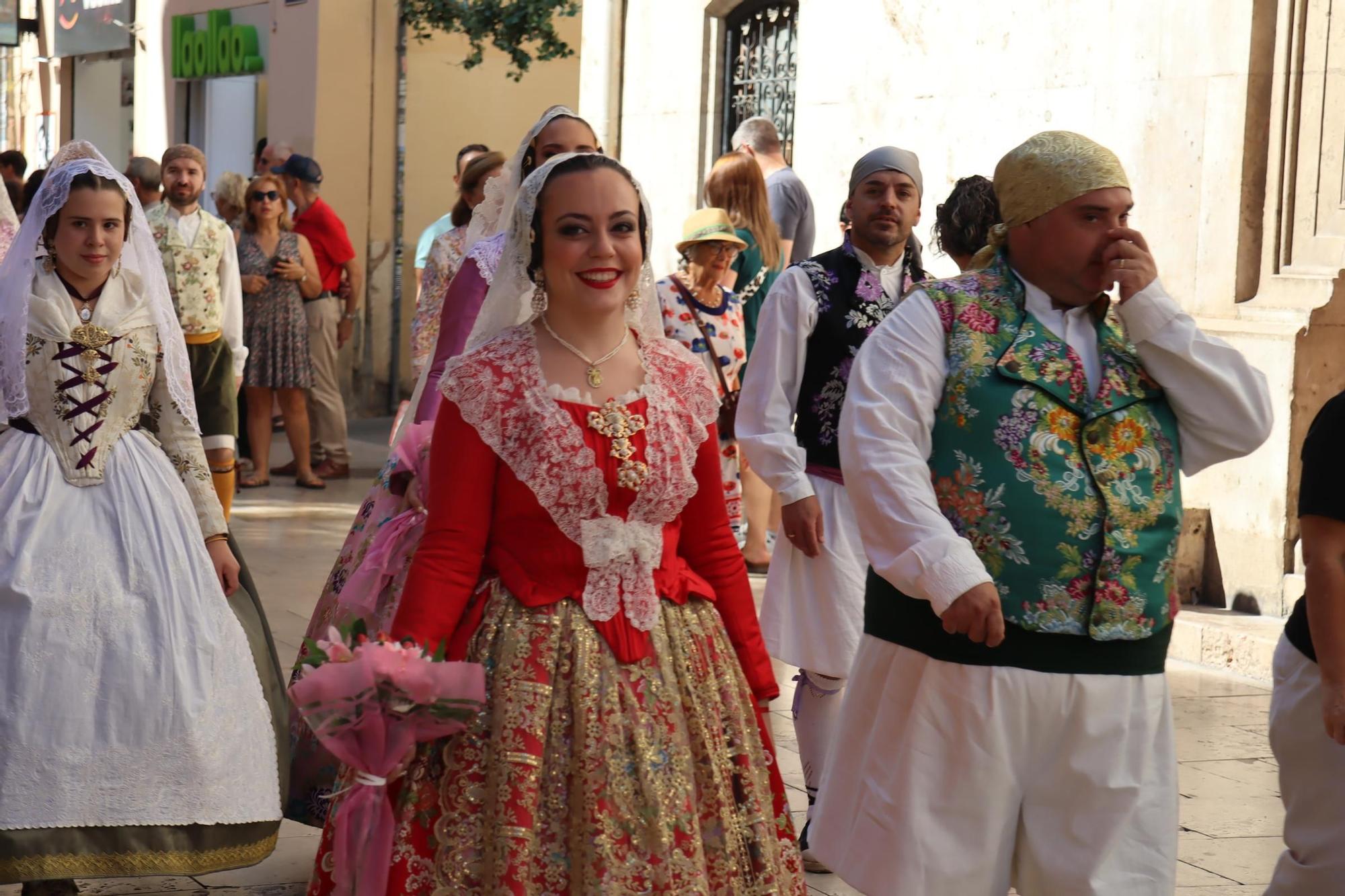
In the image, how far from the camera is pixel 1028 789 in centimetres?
357

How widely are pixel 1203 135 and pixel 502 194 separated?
453 centimetres

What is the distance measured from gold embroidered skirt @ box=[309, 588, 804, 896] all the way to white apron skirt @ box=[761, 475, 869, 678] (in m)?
1.57

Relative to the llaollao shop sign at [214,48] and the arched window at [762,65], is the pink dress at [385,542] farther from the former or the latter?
the llaollao shop sign at [214,48]

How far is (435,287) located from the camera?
6.51 m

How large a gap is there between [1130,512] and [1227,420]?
0.95 feet

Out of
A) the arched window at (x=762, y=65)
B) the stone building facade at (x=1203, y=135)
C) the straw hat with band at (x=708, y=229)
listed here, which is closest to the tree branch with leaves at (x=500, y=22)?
the arched window at (x=762, y=65)

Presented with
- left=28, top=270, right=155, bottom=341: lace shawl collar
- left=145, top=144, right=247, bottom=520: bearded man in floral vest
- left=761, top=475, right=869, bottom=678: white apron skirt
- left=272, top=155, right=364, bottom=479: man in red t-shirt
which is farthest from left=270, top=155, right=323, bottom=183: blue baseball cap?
left=761, top=475, right=869, bottom=678: white apron skirt

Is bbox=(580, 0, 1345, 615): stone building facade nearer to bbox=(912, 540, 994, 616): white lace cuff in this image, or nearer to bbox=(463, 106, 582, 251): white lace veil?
bbox=(463, 106, 582, 251): white lace veil

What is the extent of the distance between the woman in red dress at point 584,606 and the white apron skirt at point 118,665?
115cm

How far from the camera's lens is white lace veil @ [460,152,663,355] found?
12.1 ft

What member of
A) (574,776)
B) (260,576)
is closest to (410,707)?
(574,776)

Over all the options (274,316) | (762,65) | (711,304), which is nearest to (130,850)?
(711,304)

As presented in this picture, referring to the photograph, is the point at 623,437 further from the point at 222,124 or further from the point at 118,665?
the point at 222,124

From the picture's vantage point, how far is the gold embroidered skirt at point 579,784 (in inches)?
132
